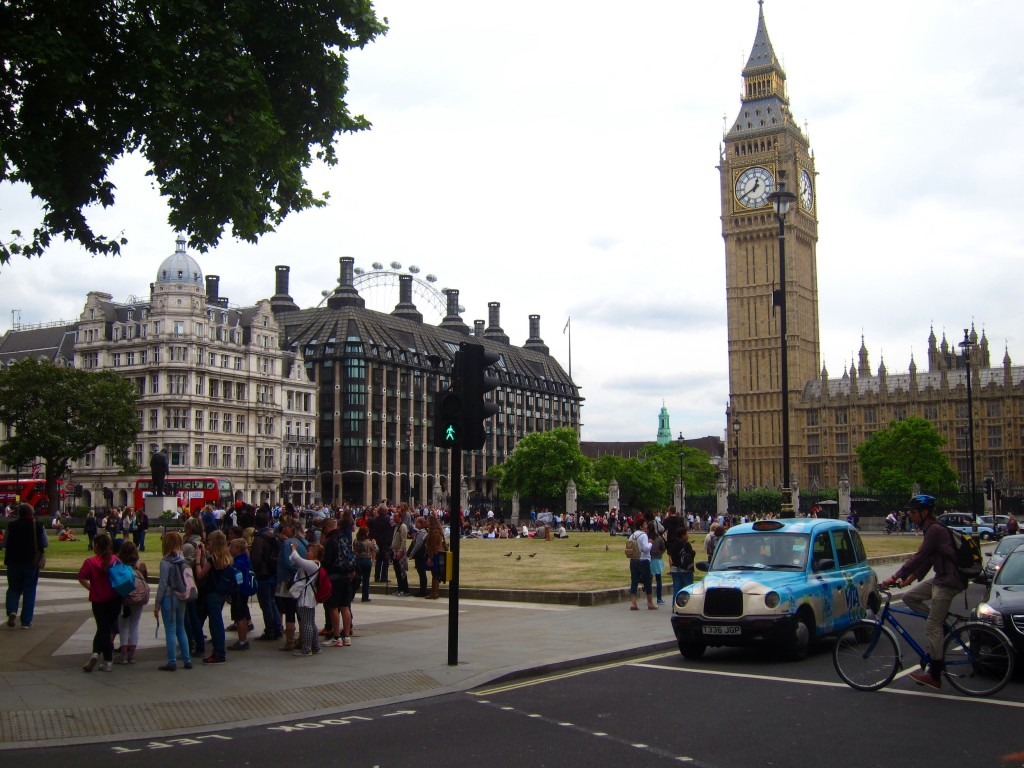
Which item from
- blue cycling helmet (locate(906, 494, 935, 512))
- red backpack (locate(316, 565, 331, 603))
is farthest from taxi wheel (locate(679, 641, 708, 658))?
red backpack (locate(316, 565, 331, 603))

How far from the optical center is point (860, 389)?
11544cm

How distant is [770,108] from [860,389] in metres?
33.8

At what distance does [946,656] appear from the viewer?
1112 cm

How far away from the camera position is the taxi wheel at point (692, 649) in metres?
13.5

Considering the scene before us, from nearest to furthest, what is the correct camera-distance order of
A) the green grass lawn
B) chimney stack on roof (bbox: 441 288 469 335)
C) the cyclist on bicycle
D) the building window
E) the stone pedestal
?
the cyclist on bicycle, the green grass lawn, the stone pedestal, the building window, chimney stack on roof (bbox: 441 288 469 335)

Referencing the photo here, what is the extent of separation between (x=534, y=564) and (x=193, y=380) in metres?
58.1

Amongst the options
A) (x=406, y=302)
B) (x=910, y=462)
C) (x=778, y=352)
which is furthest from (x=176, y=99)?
(x=406, y=302)

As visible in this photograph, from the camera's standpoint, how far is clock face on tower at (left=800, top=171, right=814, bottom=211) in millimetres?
115812

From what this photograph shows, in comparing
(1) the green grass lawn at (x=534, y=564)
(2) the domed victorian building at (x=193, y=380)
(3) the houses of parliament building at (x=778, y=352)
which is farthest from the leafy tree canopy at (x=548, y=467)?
(1) the green grass lawn at (x=534, y=564)

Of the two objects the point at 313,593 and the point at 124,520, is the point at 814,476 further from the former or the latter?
the point at 313,593

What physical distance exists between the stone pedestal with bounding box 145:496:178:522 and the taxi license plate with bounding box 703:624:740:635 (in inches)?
1797

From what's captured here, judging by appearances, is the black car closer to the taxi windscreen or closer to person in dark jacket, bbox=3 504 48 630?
the taxi windscreen

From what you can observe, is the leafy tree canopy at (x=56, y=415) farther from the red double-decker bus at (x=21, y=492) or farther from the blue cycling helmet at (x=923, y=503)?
the blue cycling helmet at (x=923, y=503)

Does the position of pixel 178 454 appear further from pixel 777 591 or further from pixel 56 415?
pixel 777 591
